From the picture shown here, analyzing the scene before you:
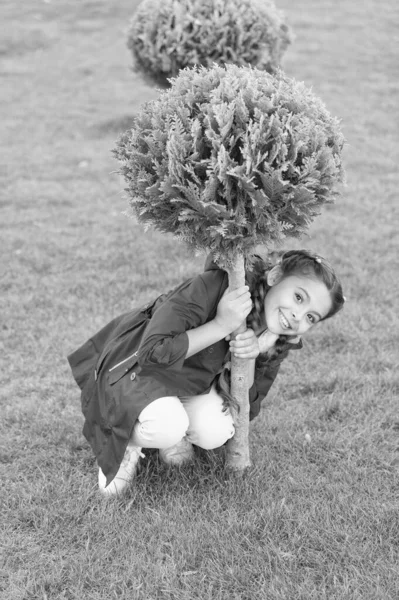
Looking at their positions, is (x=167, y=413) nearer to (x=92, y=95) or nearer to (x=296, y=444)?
(x=296, y=444)

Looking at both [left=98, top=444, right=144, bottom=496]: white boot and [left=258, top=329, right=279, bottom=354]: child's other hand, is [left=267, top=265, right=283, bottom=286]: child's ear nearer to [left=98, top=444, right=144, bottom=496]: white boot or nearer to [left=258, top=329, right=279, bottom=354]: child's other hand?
[left=258, top=329, right=279, bottom=354]: child's other hand

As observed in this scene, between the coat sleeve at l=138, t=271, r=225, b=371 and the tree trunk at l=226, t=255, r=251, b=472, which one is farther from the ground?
the coat sleeve at l=138, t=271, r=225, b=371

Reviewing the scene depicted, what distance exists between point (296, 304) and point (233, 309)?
325 millimetres

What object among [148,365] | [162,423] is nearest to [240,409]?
[162,423]

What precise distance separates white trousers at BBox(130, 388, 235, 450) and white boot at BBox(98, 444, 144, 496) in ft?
0.63

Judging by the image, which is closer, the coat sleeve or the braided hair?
the coat sleeve

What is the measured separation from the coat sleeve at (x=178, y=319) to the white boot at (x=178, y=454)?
0.67m

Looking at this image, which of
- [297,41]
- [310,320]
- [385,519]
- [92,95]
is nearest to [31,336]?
[310,320]

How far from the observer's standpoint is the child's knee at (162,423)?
3.22 meters

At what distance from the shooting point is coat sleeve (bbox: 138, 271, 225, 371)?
3.06m

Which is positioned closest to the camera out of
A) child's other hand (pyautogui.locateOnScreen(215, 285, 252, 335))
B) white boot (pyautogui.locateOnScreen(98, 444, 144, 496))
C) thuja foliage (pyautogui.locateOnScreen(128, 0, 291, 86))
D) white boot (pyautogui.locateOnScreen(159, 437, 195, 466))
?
child's other hand (pyautogui.locateOnScreen(215, 285, 252, 335))

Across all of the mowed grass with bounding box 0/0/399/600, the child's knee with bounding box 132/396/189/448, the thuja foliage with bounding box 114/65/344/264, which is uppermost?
the thuja foliage with bounding box 114/65/344/264

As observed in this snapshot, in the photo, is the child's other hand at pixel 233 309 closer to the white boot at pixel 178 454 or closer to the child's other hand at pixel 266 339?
the child's other hand at pixel 266 339

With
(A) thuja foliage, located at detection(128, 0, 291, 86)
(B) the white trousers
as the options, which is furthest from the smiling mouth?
(A) thuja foliage, located at detection(128, 0, 291, 86)
